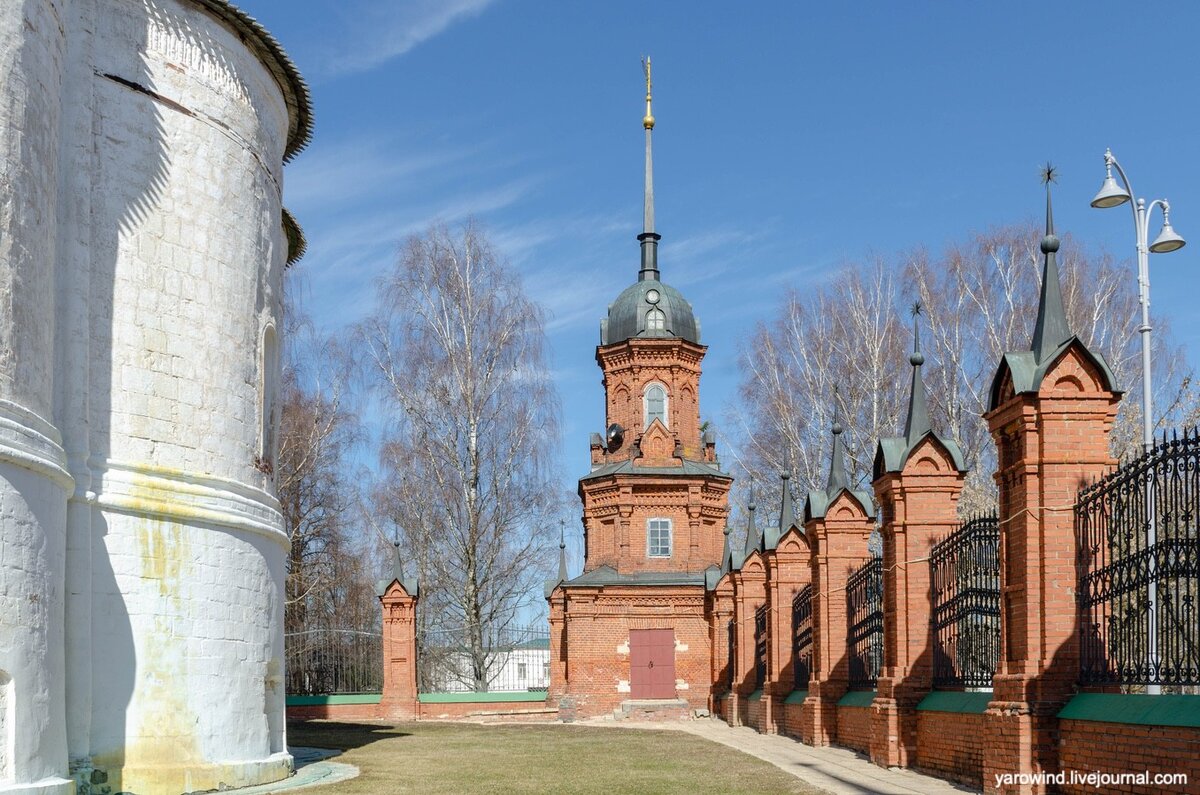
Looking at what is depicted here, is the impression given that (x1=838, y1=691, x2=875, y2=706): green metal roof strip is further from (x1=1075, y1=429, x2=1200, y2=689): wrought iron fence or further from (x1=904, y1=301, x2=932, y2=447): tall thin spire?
(x1=1075, y1=429, x2=1200, y2=689): wrought iron fence

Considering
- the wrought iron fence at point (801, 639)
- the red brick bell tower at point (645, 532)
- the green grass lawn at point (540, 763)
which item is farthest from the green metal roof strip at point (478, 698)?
the wrought iron fence at point (801, 639)

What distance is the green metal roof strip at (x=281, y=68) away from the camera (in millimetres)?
13625

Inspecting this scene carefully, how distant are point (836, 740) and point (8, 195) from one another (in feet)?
40.4

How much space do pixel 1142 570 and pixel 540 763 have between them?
8.90m

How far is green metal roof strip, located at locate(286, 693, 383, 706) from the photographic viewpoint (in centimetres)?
2914

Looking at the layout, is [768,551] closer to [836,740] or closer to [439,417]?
[836,740]

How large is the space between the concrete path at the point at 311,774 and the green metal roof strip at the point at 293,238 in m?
7.22

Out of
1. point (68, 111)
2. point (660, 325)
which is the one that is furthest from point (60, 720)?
point (660, 325)

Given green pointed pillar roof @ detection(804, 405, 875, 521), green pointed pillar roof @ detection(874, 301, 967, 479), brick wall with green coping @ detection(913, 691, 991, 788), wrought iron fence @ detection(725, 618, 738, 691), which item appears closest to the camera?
brick wall with green coping @ detection(913, 691, 991, 788)

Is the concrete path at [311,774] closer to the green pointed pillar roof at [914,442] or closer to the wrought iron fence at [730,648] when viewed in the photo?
the green pointed pillar roof at [914,442]

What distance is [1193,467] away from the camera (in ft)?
26.9

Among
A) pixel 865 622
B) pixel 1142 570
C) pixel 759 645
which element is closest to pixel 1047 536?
pixel 1142 570

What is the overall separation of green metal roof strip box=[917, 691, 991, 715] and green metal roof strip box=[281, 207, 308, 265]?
1044cm

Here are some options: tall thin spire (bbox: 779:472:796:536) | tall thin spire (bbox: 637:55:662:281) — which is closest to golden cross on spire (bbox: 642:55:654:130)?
tall thin spire (bbox: 637:55:662:281)
